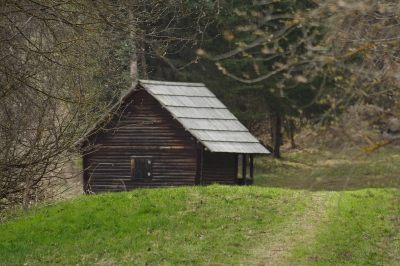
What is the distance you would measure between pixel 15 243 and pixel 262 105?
1152 inches

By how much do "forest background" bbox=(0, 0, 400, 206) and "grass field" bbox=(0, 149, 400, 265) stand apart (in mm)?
1581

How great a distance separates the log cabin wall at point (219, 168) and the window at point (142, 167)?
222 centimetres

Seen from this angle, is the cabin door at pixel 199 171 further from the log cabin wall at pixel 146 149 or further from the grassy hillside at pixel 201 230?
the grassy hillside at pixel 201 230

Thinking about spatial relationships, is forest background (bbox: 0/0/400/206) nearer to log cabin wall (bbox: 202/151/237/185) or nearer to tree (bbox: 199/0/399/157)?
tree (bbox: 199/0/399/157)

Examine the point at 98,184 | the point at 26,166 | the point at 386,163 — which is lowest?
the point at 98,184

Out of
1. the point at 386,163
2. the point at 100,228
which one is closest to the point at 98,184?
the point at 100,228

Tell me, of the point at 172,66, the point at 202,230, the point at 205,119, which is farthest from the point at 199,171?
the point at 172,66

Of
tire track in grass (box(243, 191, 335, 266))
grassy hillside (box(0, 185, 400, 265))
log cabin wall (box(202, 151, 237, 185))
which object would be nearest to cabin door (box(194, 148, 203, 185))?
log cabin wall (box(202, 151, 237, 185))

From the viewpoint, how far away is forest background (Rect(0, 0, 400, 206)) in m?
Answer: 8.59

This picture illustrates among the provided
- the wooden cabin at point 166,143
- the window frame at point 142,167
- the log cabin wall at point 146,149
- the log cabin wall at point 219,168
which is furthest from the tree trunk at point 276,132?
the window frame at point 142,167

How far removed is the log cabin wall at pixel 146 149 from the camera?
29422 mm

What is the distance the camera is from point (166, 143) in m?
29.7

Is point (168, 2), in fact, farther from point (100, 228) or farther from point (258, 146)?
point (258, 146)

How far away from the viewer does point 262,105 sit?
43750mm
